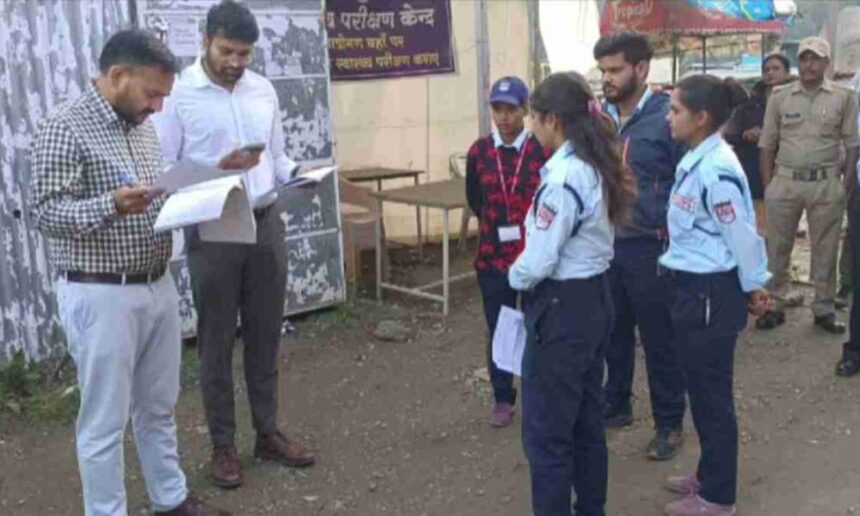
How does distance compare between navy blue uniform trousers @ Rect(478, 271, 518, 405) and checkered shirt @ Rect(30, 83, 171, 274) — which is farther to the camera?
navy blue uniform trousers @ Rect(478, 271, 518, 405)

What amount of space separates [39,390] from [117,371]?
91.6 inches

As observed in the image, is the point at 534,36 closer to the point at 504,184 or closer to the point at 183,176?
the point at 504,184

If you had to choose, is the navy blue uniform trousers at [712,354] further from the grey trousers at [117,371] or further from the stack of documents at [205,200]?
the grey trousers at [117,371]

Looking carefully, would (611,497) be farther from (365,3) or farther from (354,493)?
(365,3)

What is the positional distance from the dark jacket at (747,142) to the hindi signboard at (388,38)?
2.26 metres

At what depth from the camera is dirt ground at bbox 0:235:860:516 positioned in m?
4.14

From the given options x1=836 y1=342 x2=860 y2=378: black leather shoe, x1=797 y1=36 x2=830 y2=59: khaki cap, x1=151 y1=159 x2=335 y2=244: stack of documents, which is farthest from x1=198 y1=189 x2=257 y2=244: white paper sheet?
x1=797 y1=36 x2=830 y2=59: khaki cap

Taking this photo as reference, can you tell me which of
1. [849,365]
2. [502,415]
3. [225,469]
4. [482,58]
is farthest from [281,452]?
[482,58]


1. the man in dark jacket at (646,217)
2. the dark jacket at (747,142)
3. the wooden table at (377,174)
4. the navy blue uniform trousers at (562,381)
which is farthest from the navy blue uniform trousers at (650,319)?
the wooden table at (377,174)

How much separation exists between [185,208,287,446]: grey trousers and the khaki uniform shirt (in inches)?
145

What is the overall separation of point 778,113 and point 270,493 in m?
4.17

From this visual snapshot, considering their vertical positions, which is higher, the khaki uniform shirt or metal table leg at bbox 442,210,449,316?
the khaki uniform shirt

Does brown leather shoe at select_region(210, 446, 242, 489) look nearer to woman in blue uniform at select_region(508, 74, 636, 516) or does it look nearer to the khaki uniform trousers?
woman in blue uniform at select_region(508, 74, 636, 516)

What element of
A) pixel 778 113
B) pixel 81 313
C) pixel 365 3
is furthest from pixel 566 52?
pixel 81 313
